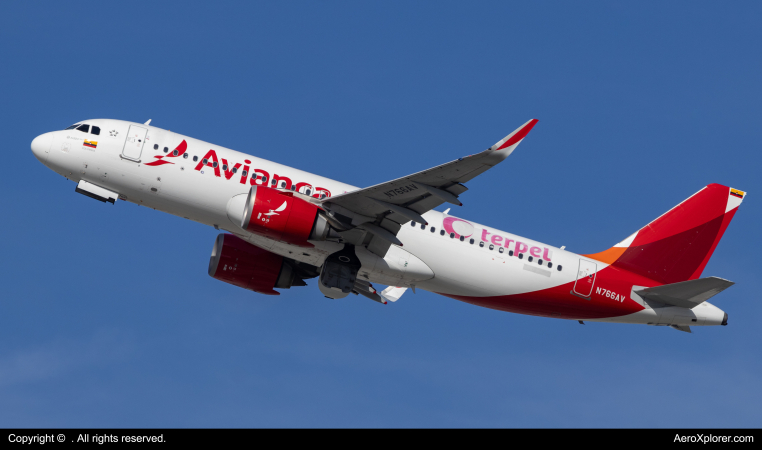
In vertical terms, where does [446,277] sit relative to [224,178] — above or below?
below

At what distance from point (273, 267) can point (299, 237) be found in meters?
5.90

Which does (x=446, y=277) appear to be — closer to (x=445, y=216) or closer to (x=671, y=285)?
(x=445, y=216)

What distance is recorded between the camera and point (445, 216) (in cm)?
3409

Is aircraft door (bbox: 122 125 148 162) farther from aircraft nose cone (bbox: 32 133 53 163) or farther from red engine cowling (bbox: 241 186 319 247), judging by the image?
A: red engine cowling (bbox: 241 186 319 247)

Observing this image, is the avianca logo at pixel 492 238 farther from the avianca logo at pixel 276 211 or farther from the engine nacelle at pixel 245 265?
the engine nacelle at pixel 245 265

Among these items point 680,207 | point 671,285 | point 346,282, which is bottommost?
point 346,282

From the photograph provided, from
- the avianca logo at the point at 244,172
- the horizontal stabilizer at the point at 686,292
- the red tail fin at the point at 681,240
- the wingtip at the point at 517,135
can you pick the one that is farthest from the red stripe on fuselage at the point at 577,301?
the wingtip at the point at 517,135

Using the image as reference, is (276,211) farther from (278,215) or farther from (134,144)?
(134,144)

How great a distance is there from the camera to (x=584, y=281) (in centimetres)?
3525

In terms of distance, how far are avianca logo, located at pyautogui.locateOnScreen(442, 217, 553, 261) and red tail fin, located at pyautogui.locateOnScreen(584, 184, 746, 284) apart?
349 cm

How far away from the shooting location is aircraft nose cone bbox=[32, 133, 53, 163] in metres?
31.7

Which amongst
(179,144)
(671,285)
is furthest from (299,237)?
(671,285)

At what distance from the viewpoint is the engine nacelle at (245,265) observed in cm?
3553

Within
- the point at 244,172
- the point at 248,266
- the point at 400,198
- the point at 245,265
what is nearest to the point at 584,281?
the point at 400,198
